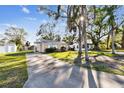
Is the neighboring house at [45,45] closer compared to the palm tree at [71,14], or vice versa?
the palm tree at [71,14]

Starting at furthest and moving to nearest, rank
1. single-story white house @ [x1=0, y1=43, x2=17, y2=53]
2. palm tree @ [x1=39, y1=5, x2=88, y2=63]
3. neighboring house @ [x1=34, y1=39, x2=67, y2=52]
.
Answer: single-story white house @ [x1=0, y1=43, x2=17, y2=53] → neighboring house @ [x1=34, y1=39, x2=67, y2=52] → palm tree @ [x1=39, y1=5, x2=88, y2=63]

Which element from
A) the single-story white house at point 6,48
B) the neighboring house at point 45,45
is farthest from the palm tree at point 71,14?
the single-story white house at point 6,48

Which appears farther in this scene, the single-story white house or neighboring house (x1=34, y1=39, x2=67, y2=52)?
the single-story white house

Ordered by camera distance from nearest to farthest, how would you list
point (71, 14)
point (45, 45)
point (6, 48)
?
1. point (71, 14)
2. point (45, 45)
3. point (6, 48)

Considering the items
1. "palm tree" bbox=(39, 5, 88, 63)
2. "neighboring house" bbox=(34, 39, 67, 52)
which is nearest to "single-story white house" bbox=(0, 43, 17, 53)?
"neighboring house" bbox=(34, 39, 67, 52)

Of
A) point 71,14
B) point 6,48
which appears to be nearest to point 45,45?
point 6,48

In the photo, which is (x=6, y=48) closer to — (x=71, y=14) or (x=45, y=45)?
(x=45, y=45)

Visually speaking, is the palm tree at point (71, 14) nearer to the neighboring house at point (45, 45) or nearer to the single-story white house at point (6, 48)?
the neighboring house at point (45, 45)

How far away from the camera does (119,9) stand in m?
11.0

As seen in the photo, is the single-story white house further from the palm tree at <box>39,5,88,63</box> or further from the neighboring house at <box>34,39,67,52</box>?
the palm tree at <box>39,5,88,63</box>
